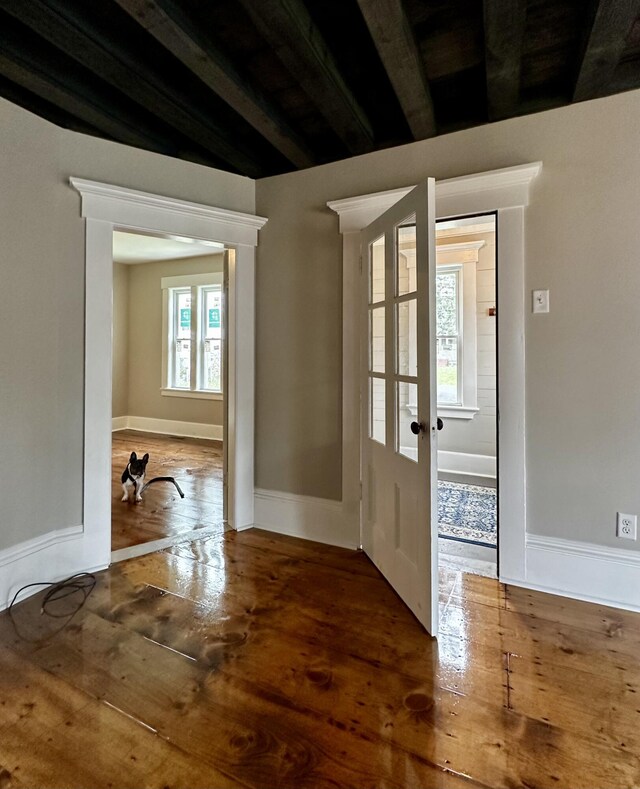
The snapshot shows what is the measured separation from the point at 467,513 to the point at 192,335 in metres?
4.85

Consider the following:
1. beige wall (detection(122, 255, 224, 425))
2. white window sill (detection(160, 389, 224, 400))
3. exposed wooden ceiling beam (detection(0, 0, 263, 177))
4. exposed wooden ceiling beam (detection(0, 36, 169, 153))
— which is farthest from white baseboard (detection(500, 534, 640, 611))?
beige wall (detection(122, 255, 224, 425))

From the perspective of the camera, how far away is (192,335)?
6.84m

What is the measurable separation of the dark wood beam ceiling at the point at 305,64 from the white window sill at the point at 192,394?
4.25 meters

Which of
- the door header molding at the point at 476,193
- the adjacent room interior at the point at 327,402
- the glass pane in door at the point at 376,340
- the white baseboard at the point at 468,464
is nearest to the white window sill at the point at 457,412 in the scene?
the white baseboard at the point at 468,464

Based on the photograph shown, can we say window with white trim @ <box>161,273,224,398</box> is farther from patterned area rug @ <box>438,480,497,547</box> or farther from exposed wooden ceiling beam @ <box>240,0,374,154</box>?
exposed wooden ceiling beam @ <box>240,0,374,154</box>

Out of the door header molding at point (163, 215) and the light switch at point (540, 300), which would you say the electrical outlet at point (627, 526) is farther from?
the door header molding at point (163, 215)

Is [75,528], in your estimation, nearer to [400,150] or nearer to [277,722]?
[277,722]

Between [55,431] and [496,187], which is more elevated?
[496,187]

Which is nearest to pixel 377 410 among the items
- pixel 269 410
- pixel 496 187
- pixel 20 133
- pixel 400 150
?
pixel 269 410

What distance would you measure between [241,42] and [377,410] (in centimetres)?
184

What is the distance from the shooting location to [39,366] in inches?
93.0

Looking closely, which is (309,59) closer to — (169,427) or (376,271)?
(376,271)

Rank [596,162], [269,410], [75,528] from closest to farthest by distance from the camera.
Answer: [596,162]
[75,528]
[269,410]

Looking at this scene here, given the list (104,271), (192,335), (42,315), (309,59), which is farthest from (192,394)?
(309,59)
